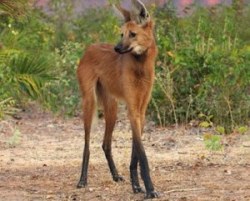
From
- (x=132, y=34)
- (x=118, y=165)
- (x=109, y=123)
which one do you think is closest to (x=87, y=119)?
(x=109, y=123)

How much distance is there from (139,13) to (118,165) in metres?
2.35

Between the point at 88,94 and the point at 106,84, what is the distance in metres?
0.26

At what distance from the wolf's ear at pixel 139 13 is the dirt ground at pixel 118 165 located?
1607 mm

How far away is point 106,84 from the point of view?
8.94 metres

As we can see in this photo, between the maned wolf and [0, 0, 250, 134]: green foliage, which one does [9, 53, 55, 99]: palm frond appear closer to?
[0, 0, 250, 134]: green foliage

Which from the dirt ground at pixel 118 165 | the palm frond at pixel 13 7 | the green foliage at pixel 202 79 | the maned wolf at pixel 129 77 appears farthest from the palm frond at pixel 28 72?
the green foliage at pixel 202 79

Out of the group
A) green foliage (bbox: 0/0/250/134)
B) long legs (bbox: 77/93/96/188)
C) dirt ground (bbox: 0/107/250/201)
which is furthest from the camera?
green foliage (bbox: 0/0/250/134)

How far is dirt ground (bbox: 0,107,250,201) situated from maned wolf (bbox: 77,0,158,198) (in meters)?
0.33

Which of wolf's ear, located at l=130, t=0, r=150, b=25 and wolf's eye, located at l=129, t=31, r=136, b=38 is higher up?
wolf's ear, located at l=130, t=0, r=150, b=25

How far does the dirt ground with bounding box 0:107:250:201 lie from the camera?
332 inches

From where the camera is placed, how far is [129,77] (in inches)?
332

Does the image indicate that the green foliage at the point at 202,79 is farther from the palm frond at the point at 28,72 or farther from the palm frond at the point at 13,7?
the palm frond at the point at 13,7

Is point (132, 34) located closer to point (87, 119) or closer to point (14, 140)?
point (87, 119)

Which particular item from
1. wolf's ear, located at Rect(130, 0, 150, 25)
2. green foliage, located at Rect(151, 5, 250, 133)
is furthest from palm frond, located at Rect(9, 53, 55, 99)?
wolf's ear, located at Rect(130, 0, 150, 25)
